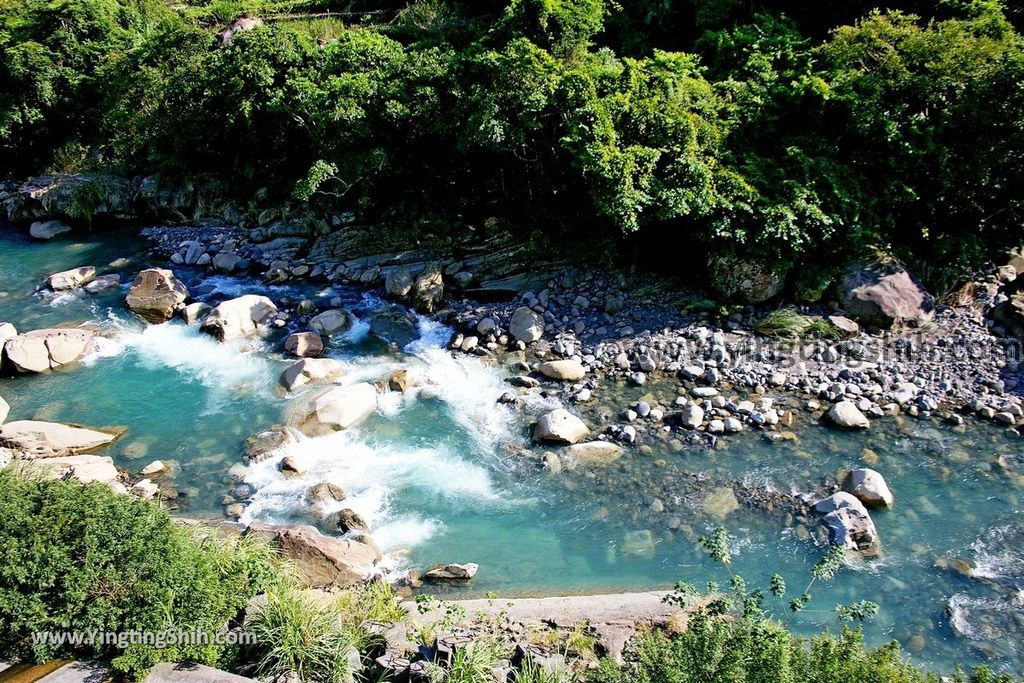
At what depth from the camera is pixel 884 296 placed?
52.2 feet

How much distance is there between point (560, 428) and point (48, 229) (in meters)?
19.4

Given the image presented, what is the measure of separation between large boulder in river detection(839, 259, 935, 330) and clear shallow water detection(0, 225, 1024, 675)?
266cm

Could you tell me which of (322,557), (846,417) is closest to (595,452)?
(846,417)

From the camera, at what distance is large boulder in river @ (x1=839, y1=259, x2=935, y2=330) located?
52.0 ft

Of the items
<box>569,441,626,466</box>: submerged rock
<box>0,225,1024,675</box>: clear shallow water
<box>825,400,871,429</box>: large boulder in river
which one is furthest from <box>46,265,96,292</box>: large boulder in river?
<box>825,400,871,429</box>: large boulder in river

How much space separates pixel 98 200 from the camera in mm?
24328

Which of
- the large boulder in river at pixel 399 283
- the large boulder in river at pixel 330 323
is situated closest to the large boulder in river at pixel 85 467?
the large boulder in river at pixel 330 323

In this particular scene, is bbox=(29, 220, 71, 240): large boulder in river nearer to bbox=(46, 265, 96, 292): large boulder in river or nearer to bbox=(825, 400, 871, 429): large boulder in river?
bbox=(46, 265, 96, 292): large boulder in river

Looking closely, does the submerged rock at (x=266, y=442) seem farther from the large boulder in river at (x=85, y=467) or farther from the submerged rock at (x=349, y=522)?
the submerged rock at (x=349, y=522)

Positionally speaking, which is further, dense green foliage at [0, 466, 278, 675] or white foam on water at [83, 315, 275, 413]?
white foam on water at [83, 315, 275, 413]

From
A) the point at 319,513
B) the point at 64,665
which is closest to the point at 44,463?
the point at 319,513

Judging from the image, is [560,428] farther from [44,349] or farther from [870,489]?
[44,349]

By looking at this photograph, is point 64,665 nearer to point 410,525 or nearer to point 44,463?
point 410,525

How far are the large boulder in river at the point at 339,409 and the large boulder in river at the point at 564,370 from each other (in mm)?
3715
